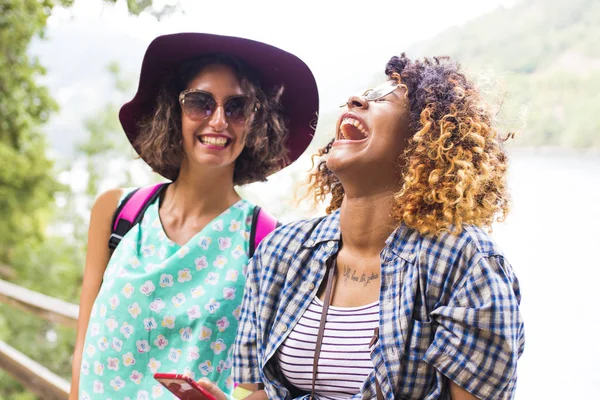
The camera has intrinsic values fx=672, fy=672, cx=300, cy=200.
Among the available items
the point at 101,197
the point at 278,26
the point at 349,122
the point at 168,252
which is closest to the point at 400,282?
the point at 349,122

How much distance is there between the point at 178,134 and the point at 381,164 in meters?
0.80

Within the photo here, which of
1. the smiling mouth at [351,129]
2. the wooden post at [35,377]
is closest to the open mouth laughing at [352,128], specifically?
the smiling mouth at [351,129]

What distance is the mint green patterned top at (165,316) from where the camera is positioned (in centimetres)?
191

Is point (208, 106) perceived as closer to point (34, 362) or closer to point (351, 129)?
point (351, 129)

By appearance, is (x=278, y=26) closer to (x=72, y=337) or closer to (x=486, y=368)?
(x=486, y=368)

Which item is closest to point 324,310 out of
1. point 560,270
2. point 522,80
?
point 522,80

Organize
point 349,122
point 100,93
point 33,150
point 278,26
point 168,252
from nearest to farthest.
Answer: point 349,122
point 168,252
point 278,26
point 33,150
point 100,93

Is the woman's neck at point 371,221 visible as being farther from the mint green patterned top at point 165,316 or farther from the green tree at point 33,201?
the green tree at point 33,201

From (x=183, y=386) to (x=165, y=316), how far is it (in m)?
0.45

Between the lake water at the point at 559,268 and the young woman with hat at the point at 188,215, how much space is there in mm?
694

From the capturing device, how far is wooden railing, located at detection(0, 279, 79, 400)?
305 centimetres

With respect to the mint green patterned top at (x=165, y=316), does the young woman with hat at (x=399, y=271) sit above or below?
above

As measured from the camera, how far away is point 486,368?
1353 mm

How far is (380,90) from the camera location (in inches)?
64.7
